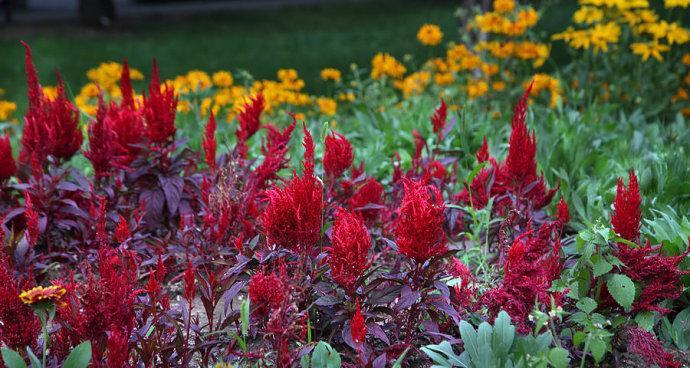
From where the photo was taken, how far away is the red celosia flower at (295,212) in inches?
83.3

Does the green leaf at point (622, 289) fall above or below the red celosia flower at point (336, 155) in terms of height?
below

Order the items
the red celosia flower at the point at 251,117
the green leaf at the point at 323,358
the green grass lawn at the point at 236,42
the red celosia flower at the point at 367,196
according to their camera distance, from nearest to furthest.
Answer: the green leaf at the point at 323,358, the red celosia flower at the point at 367,196, the red celosia flower at the point at 251,117, the green grass lawn at the point at 236,42

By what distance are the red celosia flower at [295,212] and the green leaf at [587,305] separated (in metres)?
0.86

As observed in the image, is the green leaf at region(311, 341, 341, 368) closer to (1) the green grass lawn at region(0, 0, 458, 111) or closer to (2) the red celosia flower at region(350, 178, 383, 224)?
(2) the red celosia flower at region(350, 178, 383, 224)

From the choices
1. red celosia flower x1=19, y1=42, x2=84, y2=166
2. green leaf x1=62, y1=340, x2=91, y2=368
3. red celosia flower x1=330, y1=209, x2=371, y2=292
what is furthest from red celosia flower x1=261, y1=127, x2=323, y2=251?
red celosia flower x1=19, y1=42, x2=84, y2=166

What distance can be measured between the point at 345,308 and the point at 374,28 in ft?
52.8

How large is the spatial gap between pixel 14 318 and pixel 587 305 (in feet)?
5.36

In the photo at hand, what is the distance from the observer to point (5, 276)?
203 cm

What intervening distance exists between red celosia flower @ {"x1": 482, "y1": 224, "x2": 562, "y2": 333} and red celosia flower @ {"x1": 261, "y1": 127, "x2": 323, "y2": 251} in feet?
1.94

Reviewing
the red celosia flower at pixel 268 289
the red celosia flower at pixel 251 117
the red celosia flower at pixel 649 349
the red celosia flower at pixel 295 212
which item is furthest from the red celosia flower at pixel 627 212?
the red celosia flower at pixel 251 117

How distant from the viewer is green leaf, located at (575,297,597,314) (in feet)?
7.75

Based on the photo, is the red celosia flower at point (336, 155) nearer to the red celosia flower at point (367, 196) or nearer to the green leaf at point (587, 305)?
the red celosia flower at point (367, 196)

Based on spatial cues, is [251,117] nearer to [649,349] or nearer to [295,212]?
[295,212]

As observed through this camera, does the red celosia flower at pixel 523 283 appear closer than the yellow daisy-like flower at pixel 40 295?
No
